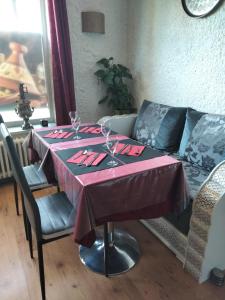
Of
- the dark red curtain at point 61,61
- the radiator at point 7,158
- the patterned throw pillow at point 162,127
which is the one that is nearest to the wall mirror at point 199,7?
the patterned throw pillow at point 162,127

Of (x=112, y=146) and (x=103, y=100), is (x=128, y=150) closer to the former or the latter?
(x=112, y=146)

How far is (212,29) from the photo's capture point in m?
2.00

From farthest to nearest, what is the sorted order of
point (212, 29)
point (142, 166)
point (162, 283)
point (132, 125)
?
point (132, 125)
point (212, 29)
point (162, 283)
point (142, 166)

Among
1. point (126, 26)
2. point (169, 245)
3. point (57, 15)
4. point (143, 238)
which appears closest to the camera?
point (169, 245)

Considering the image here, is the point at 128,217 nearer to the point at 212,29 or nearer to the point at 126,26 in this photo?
the point at 212,29

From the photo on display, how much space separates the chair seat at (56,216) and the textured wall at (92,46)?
1.73 metres

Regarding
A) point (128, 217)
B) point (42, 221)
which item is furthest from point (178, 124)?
point (42, 221)

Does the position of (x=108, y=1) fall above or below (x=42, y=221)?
above

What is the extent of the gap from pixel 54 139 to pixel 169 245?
1185 millimetres

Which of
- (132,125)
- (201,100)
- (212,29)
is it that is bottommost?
(132,125)

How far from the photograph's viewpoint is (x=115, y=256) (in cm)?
166

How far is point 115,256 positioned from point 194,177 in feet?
2.65

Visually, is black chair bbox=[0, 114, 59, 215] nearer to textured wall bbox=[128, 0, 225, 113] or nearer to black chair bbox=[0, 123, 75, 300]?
black chair bbox=[0, 123, 75, 300]

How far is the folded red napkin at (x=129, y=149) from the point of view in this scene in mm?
1501
